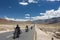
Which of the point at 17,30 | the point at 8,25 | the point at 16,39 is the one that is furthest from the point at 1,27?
the point at 17,30

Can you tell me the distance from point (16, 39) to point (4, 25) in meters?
21.1

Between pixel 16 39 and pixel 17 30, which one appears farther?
pixel 16 39

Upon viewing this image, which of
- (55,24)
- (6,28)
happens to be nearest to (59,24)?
(55,24)

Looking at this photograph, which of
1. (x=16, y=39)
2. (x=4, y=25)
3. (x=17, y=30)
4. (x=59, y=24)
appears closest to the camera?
(x=17, y=30)

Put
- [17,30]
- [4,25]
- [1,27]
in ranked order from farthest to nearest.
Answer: [4,25]
[1,27]
[17,30]

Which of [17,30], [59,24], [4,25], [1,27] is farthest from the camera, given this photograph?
[59,24]

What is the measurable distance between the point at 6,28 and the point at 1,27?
9.00 feet

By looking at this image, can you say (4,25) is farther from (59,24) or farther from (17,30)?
(17,30)

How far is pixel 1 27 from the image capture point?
33.2 metres

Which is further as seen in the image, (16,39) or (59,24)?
(59,24)

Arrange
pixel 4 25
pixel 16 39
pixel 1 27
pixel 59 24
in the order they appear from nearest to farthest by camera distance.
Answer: pixel 16 39
pixel 1 27
pixel 4 25
pixel 59 24

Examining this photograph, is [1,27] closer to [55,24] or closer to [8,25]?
[8,25]

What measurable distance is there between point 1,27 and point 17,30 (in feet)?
69.2

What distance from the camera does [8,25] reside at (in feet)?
113
